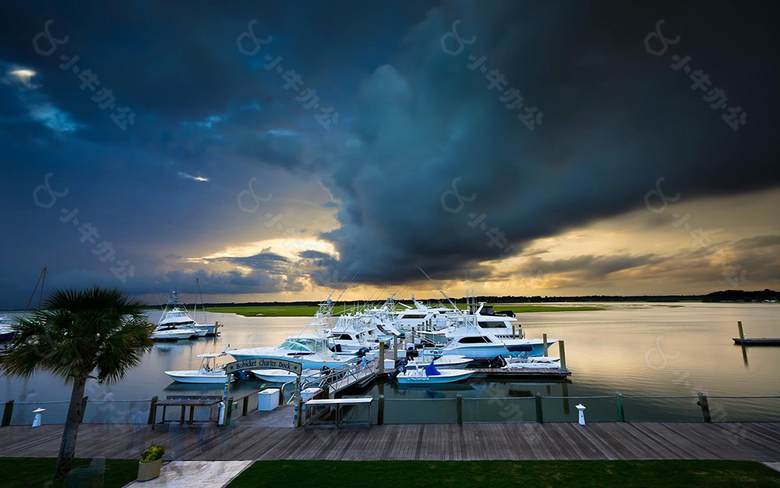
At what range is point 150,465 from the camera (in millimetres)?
10977

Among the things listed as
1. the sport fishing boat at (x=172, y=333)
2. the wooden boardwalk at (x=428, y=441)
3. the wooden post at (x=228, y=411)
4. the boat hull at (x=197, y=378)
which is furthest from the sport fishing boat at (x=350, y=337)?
the sport fishing boat at (x=172, y=333)

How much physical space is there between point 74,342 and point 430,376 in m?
27.7

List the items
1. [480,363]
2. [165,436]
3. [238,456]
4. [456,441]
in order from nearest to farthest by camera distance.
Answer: [238,456] → [456,441] → [165,436] → [480,363]

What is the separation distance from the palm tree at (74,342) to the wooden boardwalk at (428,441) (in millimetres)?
3428

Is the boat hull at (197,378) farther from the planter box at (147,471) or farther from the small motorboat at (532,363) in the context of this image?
the small motorboat at (532,363)

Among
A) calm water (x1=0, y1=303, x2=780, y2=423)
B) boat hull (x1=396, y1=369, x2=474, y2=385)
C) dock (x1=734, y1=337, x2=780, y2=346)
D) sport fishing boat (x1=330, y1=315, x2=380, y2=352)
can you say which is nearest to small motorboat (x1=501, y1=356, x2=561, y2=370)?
calm water (x1=0, y1=303, x2=780, y2=423)

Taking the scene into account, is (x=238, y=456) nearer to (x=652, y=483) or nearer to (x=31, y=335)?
(x=31, y=335)

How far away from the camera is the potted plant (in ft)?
35.8

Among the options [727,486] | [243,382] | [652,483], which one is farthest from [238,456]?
[243,382]

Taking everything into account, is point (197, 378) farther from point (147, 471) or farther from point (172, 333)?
point (172, 333)

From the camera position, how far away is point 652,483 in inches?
401

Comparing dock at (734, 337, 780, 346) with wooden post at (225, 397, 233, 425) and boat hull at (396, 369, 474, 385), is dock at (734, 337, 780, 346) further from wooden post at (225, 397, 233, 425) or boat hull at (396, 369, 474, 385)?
wooden post at (225, 397, 233, 425)

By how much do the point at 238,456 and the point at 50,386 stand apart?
39.6 m

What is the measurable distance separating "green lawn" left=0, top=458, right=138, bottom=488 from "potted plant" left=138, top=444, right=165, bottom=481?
530mm
